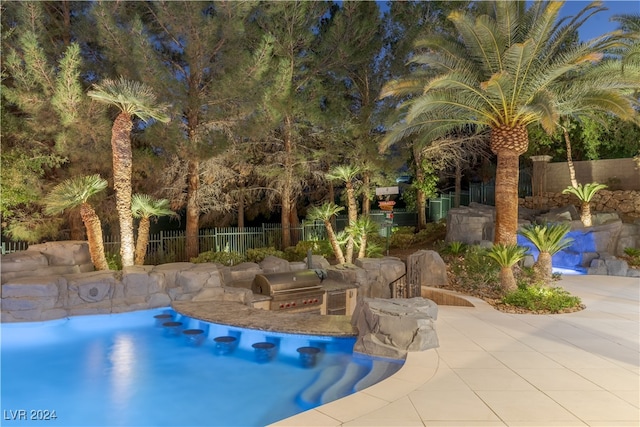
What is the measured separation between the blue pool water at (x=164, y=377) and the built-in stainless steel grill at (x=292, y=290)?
227cm

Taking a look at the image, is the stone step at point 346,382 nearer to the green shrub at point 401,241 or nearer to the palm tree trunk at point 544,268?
the palm tree trunk at point 544,268

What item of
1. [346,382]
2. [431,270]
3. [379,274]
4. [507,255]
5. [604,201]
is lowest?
[346,382]

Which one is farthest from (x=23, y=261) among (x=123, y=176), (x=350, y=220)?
(x=350, y=220)

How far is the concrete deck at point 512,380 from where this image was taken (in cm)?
386

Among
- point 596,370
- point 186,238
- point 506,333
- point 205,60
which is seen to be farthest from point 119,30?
point 596,370

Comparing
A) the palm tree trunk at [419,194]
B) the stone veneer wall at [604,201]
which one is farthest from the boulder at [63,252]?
the stone veneer wall at [604,201]

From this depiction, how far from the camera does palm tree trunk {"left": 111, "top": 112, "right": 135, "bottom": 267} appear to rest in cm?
1067

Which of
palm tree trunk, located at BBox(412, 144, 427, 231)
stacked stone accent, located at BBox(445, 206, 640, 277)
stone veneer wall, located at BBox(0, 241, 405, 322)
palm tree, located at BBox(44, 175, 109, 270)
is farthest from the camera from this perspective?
palm tree trunk, located at BBox(412, 144, 427, 231)

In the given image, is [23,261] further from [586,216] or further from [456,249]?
[586,216]

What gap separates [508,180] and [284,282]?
603cm

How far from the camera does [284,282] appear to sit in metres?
10.3

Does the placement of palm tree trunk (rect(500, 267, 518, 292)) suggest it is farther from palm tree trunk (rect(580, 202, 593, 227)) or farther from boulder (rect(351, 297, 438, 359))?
palm tree trunk (rect(580, 202, 593, 227))

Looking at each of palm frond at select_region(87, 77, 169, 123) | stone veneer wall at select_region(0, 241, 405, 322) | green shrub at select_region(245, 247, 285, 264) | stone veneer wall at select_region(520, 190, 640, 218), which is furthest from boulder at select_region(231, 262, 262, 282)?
stone veneer wall at select_region(520, 190, 640, 218)

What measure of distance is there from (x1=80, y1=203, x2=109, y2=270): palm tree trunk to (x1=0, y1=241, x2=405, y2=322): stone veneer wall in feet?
0.97
